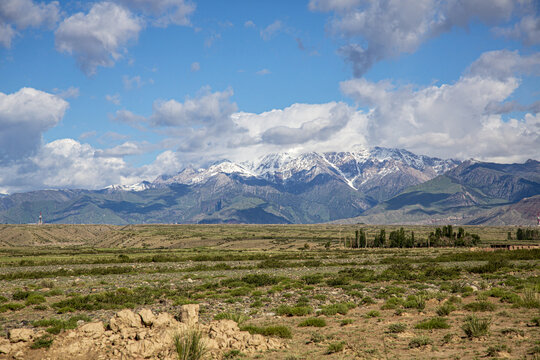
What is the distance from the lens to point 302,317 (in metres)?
25.4

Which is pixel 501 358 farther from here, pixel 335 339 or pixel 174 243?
pixel 174 243

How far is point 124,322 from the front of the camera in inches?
770

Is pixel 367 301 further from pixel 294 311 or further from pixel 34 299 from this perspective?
pixel 34 299

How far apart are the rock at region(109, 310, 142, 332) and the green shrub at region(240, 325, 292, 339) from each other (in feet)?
16.9

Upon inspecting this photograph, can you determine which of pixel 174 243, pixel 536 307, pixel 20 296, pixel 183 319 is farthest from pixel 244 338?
pixel 174 243

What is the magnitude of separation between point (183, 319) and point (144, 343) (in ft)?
9.17

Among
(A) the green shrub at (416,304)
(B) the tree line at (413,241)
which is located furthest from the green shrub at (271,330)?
(B) the tree line at (413,241)

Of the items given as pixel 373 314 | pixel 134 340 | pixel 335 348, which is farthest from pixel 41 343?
pixel 373 314

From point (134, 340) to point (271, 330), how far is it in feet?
21.5

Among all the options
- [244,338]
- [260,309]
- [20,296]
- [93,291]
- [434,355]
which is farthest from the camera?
[93,291]

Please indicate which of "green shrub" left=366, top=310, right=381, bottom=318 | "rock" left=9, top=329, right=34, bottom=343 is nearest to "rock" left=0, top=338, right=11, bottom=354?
"rock" left=9, top=329, right=34, bottom=343

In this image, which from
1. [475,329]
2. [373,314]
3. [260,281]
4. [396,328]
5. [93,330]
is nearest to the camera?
[475,329]

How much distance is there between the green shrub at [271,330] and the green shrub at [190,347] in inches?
207

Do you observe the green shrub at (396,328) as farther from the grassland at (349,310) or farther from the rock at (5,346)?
the rock at (5,346)
